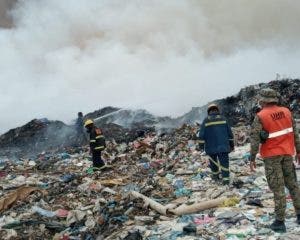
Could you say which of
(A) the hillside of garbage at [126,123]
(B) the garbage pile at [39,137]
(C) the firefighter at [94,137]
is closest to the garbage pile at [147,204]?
(C) the firefighter at [94,137]

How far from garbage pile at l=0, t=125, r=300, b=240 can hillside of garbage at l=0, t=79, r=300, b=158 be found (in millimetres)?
7777

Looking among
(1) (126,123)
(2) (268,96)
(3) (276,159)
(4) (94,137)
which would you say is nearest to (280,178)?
(3) (276,159)

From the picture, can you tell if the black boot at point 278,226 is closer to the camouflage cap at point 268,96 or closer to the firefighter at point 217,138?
the camouflage cap at point 268,96

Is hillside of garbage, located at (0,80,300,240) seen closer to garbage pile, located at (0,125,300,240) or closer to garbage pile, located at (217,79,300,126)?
garbage pile, located at (0,125,300,240)

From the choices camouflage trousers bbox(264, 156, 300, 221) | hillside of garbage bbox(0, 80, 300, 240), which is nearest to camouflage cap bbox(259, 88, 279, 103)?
camouflage trousers bbox(264, 156, 300, 221)

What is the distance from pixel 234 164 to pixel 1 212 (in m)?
5.01

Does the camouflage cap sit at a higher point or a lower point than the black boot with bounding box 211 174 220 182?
higher

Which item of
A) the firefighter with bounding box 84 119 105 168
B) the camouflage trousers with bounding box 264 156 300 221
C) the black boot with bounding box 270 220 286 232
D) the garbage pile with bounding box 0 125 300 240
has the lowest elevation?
the black boot with bounding box 270 220 286 232

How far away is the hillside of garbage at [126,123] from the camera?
21.5m

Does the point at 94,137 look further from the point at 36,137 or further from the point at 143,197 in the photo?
the point at 36,137

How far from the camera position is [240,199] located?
25.6ft

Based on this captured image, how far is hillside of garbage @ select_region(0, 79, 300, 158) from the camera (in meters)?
21.5

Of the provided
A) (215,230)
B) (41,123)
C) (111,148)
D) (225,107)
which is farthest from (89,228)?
(41,123)

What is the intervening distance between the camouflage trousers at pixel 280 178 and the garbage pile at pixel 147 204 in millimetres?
373
